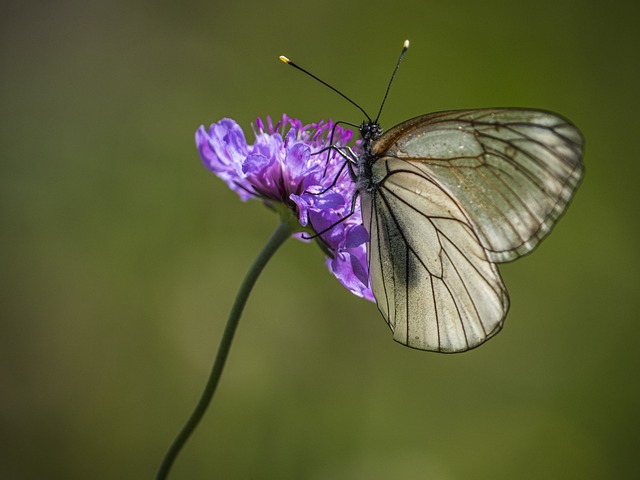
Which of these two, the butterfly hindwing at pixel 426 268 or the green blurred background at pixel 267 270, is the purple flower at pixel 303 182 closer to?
the butterfly hindwing at pixel 426 268

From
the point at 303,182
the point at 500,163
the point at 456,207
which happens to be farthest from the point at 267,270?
the point at 500,163

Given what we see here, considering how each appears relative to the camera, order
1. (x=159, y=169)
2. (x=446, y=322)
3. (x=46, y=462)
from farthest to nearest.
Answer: (x=159, y=169)
(x=46, y=462)
(x=446, y=322)

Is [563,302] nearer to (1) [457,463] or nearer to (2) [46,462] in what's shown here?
(1) [457,463]

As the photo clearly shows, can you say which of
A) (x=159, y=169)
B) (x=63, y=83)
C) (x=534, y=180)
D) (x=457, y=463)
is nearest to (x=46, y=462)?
(x=159, y=169)

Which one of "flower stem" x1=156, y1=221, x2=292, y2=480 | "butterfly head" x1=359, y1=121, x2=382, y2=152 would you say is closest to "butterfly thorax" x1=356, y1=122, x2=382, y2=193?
"butterfly head" x1=359, y1=121, x2=382, y2=152

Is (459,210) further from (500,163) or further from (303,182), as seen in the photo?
(303,182)

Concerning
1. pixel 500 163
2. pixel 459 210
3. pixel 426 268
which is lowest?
pixel 426 268
